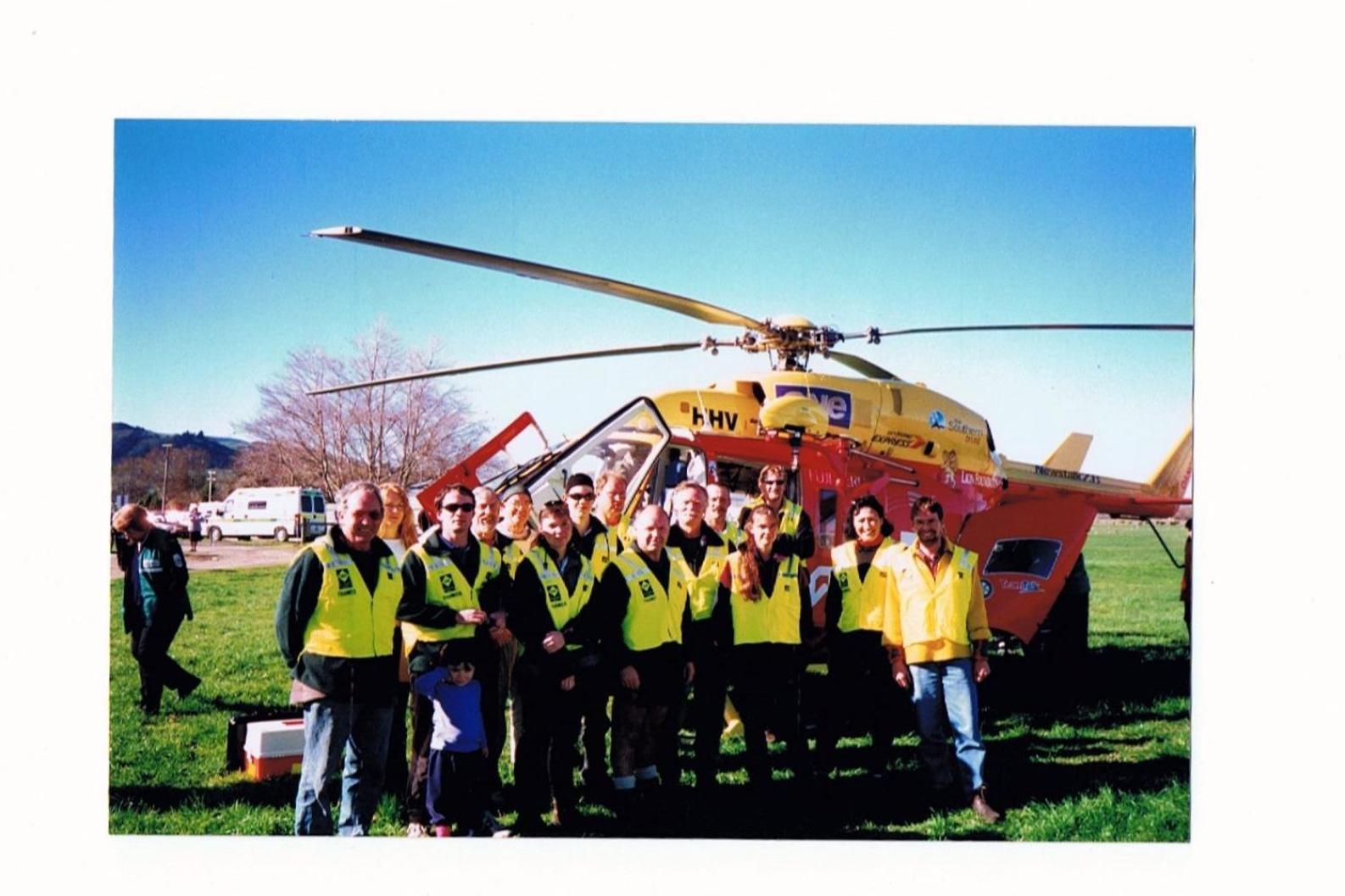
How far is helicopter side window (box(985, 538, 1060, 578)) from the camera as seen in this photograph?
26.1ft

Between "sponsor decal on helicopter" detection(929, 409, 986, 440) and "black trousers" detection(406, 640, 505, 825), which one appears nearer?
"black trousers" detection(406, 640, 505, 825)

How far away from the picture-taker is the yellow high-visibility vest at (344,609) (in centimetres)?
514

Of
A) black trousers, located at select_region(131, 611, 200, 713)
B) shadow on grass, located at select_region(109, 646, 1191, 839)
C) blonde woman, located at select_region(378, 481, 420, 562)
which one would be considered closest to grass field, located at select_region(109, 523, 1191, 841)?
shadow on grass, located at select_region(109, 646, 1191, 839)

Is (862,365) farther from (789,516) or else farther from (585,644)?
(585,644)

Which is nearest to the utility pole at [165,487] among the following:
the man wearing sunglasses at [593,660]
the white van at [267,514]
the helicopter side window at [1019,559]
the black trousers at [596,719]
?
the white van at [267,514]

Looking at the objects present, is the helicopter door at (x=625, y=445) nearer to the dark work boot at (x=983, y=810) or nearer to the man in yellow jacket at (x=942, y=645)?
the man in yellow jacket at (x=942, y=645)

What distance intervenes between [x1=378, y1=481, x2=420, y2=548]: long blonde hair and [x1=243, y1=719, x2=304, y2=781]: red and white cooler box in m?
1.20

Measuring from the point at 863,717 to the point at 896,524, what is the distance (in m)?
1.46

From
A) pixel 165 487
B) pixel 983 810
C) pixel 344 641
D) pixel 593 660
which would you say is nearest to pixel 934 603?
pixel 983 810

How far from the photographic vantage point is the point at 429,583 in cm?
533

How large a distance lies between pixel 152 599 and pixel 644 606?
331 cm

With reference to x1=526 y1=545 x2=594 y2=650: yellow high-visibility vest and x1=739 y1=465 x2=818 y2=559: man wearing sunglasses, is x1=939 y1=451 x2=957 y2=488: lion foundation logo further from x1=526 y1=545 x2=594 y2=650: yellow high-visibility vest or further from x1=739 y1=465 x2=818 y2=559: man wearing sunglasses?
x1=526 y1=545 x2=594 y2=650: yellow high-visibility vest

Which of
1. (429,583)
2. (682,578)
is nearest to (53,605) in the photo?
(429,583)

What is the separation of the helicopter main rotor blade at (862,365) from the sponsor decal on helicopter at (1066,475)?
2.02 metres
